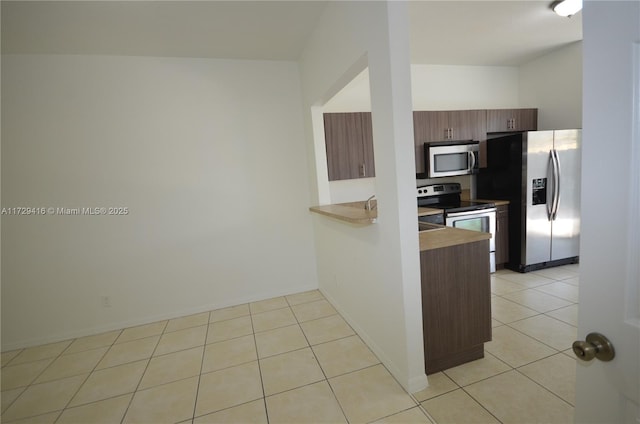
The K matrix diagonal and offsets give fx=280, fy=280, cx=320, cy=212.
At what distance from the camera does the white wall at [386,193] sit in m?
1.63

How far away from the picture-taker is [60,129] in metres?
2.85

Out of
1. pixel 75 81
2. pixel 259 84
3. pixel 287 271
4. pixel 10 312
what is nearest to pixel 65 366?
pixel 10 312

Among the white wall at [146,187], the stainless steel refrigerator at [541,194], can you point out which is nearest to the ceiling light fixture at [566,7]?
the stainless steel refrigerator at [541,194]

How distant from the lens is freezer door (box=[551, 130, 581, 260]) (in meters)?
3.48

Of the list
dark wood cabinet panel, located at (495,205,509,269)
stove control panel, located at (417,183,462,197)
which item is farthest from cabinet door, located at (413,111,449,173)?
dark wood cabinet panel, located at (495,205,509,269)

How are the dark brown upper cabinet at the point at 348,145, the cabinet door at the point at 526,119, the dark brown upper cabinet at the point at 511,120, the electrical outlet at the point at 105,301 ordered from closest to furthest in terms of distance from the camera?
the electrical outlet at the point at 105,301
the dark brown upper cabinet at the point at 348,145
the dark brown upper cabinet at the point at 511,120
the cabinet door at the point at 526,119

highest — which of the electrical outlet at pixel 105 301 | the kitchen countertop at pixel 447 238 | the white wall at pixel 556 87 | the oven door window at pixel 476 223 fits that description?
the white wall at pixel 556 87

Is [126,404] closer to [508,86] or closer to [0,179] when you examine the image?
[0,179]

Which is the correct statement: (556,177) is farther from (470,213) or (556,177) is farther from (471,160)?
(470,213)

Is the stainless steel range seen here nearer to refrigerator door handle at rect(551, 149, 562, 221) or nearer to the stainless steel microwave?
the stainless steel microwave

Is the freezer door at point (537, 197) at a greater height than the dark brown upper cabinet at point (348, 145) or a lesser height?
lesser

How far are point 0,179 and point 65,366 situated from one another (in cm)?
192

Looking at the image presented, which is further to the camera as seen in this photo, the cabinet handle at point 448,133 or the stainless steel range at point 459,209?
the cabinet handle at point 448,133

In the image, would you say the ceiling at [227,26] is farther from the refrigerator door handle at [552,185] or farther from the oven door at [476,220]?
the oven door at [476,220]
